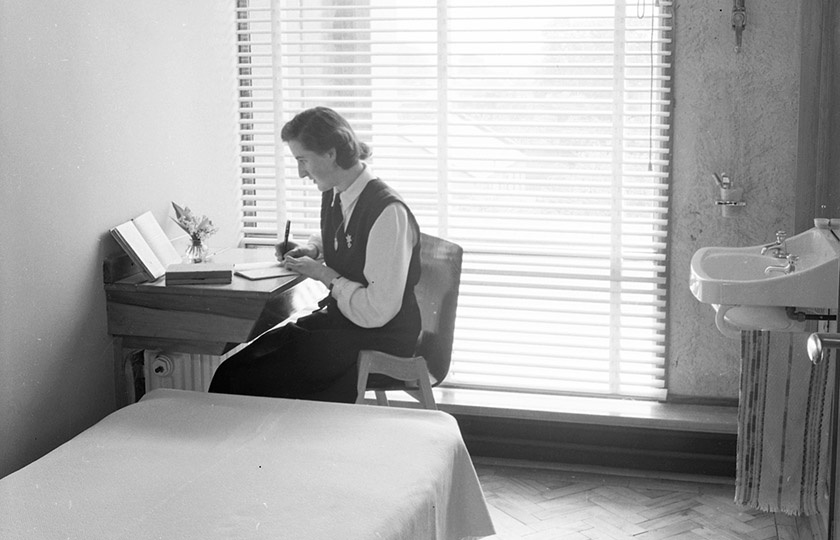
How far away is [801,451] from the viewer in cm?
322

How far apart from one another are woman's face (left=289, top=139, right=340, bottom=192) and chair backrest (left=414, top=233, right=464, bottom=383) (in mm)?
457

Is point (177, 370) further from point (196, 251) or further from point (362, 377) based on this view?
point (362, 377)

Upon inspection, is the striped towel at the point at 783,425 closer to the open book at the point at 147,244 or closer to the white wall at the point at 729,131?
the white wall at the point at 729,131

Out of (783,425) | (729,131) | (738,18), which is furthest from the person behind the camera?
(729,131)

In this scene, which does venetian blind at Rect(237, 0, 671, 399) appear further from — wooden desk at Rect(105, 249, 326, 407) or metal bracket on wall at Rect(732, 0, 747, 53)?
wooden desk at Rect(105, 249, 326, 407)

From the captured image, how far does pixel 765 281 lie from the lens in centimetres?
306

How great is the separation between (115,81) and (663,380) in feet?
8.24

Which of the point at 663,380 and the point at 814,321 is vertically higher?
the point at 814,321

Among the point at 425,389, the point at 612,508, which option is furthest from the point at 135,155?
the point at 612,508

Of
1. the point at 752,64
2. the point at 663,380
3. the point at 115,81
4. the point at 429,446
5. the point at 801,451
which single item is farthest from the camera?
the point at 663,380

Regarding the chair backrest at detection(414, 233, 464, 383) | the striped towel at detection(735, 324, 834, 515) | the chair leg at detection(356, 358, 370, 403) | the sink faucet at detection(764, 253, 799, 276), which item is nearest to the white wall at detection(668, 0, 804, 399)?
the sink faucet at detection(764, 253, 799, 276)

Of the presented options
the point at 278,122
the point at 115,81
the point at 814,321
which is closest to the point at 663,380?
the point at 814,321

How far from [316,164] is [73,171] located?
79 centimetres

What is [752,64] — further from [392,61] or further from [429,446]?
[429,446]
